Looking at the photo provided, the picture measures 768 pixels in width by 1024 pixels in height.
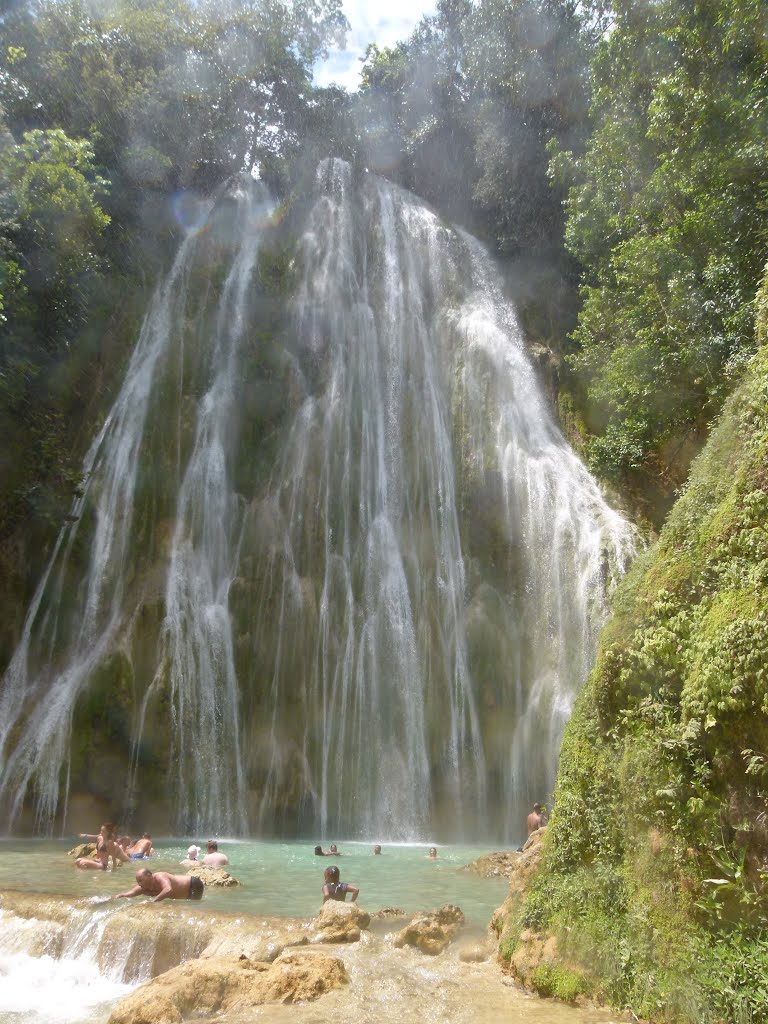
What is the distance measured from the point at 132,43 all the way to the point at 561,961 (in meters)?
33.0

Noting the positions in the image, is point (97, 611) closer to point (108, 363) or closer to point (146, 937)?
point (108, 363)

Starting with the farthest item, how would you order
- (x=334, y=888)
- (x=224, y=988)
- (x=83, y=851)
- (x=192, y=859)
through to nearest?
(x=83, y=851) < (x=192, y=859) < (x=334, y=888) < (x=224, y=988)

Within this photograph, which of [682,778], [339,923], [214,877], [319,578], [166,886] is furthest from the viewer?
[319,578]

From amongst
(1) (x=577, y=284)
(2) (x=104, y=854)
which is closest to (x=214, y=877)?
(2) (x=104, y=854)

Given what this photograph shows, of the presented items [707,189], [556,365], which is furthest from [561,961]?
[556,365]

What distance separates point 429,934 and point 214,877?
411 centimetres

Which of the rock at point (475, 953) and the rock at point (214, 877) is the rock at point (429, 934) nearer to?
the rock at point (475, 953)

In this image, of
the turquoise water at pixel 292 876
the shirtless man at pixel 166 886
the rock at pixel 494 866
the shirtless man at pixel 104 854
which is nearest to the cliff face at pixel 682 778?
the turquoise water at pixel 292 876

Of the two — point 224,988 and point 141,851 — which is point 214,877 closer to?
point 141,851

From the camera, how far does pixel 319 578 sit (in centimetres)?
1867

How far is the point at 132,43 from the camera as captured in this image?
29.1m

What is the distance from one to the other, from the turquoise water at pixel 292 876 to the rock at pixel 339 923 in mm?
889

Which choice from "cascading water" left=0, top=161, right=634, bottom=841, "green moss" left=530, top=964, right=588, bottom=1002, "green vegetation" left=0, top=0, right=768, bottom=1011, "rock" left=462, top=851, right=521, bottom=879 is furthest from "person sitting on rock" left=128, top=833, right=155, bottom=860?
"green moss" left=530, top=964, right=588, bottom=1002

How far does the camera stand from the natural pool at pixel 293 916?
5.37 metres
